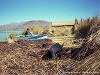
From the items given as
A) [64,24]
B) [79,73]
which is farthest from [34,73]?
[64,24]

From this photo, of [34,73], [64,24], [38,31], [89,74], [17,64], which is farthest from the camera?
[64,24]

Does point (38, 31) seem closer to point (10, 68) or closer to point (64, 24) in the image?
point (64, 24)

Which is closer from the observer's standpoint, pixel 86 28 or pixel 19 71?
pixel 19 71

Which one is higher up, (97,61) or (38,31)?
(97,61)

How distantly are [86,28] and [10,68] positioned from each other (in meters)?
6.14

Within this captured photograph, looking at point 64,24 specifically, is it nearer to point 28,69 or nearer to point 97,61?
point 28,69

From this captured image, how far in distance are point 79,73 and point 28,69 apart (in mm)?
2309

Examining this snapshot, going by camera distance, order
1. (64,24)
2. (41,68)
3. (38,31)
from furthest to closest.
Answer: (64,24), (38,31), (41,68)

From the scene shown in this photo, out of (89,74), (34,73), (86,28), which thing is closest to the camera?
(89,74)

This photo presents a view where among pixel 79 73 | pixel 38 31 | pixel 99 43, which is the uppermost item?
pixel 99 43

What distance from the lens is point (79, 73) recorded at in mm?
2312

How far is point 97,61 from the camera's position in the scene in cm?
224

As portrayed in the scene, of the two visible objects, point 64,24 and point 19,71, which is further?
point 64,24

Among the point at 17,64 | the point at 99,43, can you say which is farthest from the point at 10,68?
the point at 99,43
